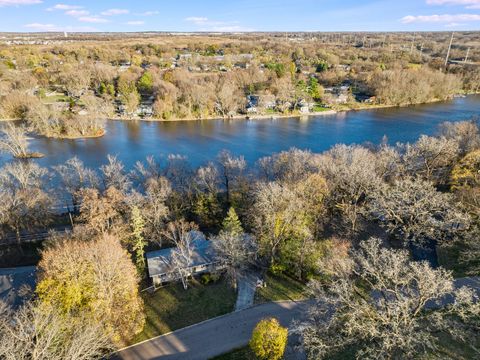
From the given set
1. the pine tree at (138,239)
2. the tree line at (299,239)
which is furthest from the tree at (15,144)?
the pine tree at (138,239)

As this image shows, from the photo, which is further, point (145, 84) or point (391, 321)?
point (145, 84)

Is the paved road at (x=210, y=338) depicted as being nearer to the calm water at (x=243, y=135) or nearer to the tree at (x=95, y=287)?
the tree at (x=95, y=287)

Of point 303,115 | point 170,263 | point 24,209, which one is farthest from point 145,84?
point 170,263

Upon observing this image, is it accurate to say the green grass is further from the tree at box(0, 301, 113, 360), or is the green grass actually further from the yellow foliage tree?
the yellow foliage tree

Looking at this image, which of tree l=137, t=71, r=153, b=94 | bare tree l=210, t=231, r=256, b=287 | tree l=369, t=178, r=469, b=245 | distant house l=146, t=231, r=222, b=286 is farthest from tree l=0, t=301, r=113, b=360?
tree l=137, t=71, r=153, b=94

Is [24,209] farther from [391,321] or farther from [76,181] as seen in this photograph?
[391,321]

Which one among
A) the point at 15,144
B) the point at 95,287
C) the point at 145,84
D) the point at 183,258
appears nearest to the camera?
the point at 95,287
